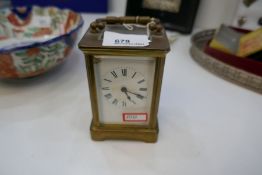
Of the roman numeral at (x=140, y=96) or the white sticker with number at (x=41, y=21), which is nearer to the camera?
the roman numeral at (x=140, y=96)

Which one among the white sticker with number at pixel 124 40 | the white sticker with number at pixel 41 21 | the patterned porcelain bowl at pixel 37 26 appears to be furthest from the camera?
the white sticker with number at pixel 41 21

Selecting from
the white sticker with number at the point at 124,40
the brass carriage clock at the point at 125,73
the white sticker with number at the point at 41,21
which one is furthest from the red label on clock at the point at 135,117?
the white sticker with number at the point at 41,21

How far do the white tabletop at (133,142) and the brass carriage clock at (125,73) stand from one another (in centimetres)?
4

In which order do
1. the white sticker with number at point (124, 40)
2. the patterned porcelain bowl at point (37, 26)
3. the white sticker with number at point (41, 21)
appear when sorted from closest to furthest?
1. the white sticker with number at point (124, 40)
2. the patterned porcelain bowl at point (37, 26)
3. the white sticker with number at point (41, 21)

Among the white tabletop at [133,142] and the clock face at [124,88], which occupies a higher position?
the clock face at [124,88]

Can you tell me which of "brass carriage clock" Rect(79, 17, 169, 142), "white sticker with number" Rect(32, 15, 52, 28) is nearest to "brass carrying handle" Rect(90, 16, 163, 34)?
"brass carriage clock" Rect(79, 17, 169, 142)

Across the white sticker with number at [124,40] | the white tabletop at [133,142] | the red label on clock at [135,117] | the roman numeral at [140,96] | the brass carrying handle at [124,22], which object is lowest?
the white tabletop at [133,142]

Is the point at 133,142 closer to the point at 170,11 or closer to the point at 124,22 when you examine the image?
the point at 124,22

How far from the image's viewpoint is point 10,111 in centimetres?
47

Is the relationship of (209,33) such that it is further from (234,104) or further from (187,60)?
(234,104)

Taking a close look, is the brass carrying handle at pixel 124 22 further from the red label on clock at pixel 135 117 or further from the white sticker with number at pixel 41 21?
the white sticker with number at pixel 41 21

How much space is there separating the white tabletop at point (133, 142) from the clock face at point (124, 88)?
57 mm

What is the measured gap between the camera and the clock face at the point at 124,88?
34 cm

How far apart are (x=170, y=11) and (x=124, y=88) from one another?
55cm
